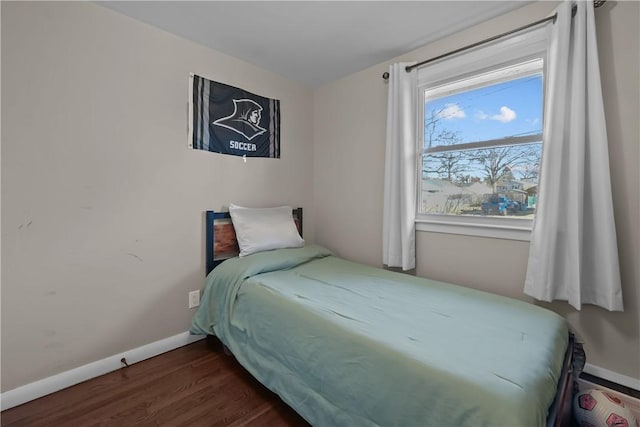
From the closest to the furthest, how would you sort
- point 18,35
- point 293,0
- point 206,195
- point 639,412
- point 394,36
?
point 639,412 → point 18,35 → point 293,0 → point 394,36 → point 206,195

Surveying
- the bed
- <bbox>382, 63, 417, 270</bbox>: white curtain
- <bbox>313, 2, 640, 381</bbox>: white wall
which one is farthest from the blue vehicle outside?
the bed

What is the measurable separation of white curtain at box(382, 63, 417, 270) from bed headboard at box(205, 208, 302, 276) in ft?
4.29

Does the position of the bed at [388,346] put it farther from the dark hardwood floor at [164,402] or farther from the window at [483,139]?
the window at [483,139]

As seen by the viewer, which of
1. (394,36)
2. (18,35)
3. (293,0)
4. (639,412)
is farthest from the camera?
(394,36)

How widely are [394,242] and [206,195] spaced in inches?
62.6

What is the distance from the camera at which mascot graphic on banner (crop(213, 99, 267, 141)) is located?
7.90ft

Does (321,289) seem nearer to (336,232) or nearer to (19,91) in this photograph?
(336,232)

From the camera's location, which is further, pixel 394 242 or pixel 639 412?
pixel 394 242

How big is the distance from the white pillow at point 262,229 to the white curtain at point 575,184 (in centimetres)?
179

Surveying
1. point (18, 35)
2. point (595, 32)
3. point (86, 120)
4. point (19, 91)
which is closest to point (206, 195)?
point (86, 120)

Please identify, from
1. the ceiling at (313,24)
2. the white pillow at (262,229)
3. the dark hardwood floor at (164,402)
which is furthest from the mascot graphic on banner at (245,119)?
the dark hardwood floor at (164,402)

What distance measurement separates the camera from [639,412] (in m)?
1.28

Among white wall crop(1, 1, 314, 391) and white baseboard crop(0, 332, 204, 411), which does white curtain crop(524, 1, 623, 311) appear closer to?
white wall crop(1, 1, 314, 391)

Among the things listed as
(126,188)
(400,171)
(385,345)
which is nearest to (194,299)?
(126,188)
